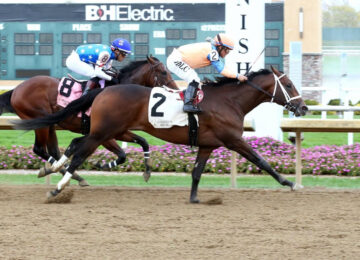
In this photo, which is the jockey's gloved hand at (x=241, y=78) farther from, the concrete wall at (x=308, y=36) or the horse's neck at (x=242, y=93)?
the concrete wall at (x=308, y=36)

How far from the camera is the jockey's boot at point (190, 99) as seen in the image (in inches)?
244

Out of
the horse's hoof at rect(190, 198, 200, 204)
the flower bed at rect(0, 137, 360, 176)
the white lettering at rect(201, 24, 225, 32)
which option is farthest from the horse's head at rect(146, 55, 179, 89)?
the white lettering at rect(201, 24, 225, 32)

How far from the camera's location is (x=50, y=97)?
720 centimetres

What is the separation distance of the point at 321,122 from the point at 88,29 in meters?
7.84

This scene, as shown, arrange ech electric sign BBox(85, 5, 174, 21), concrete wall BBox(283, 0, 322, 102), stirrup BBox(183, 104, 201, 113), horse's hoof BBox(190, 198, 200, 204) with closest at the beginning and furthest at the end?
stirrup BBox(183, 104, 201, 113)
horse's hoof BBox(190, 198, 200, 204)
ech electric sign BBox(85, 5, 174, 21)
concrete wall BBox(283, 0, 322, 102)

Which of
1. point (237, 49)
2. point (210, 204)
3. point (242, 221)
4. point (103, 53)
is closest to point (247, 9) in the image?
point (237, 49)

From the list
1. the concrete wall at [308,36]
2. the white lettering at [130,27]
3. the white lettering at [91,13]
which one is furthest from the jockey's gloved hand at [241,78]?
the concrete wall at [308,36]

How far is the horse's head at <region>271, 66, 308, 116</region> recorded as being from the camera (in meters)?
6.56

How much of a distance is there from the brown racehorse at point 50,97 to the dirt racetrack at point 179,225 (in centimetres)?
55

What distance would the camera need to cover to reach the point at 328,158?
8.91 meters

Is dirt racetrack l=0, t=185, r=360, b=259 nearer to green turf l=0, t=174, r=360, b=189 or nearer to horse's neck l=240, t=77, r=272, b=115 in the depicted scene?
green turf l=0, t=174, r=360, b=189

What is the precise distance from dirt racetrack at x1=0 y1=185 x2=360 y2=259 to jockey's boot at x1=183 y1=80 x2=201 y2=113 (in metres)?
0.85

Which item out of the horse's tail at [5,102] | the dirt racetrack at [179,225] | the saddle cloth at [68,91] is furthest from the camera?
the horse's tail at [5,102]

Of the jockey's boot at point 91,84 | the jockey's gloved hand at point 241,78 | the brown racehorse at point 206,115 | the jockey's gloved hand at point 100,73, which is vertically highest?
the jockey's gloved hand at point 100,73
